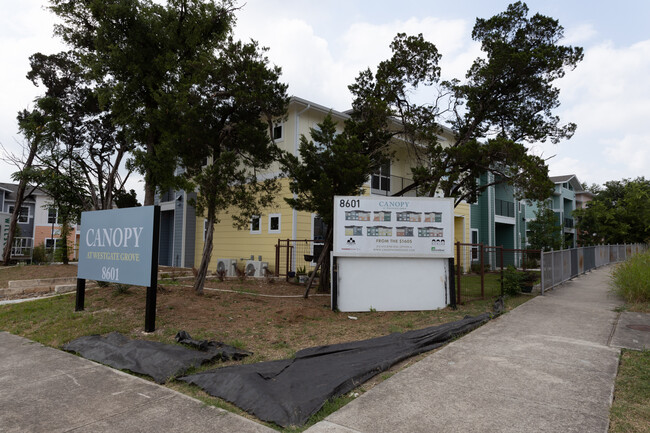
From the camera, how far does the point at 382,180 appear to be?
20672 millimetres

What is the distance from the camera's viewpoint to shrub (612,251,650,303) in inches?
363

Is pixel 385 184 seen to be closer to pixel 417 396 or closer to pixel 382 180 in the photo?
pixel 382 180

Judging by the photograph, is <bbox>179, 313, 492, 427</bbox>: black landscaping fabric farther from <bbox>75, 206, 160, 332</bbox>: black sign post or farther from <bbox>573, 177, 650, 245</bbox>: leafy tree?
<bbox>573, 177, 650, 245</bbox>: leafy tree

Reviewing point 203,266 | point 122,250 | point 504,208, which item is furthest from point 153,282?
point 504,208

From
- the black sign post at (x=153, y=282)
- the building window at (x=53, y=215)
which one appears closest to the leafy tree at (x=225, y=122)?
the black sign post at (x=153, y=282)

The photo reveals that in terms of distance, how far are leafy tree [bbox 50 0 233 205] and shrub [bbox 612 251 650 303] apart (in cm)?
1211

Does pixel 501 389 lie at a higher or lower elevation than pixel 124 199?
lower

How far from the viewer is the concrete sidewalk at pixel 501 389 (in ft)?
10.8

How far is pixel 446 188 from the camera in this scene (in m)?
12.5

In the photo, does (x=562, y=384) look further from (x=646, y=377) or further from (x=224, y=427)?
(x=224, y=427)

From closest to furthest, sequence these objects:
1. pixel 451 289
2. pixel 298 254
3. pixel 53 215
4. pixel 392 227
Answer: pixel 392 227 < pixel 451 289 < pixel 298 254 < pixel 53 215

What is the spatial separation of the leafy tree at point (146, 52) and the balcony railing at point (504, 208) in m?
22.5

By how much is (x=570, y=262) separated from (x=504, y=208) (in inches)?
591

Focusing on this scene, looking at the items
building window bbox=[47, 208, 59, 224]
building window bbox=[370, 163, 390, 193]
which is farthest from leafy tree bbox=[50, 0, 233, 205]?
building window bbox=[47, 208, 59, 224]
